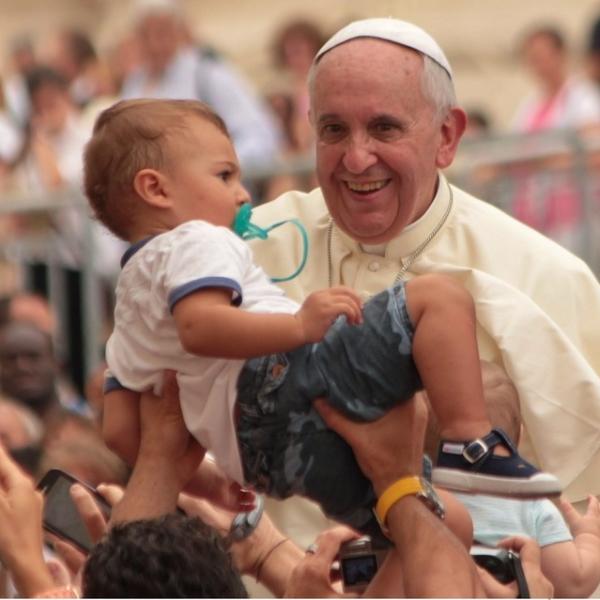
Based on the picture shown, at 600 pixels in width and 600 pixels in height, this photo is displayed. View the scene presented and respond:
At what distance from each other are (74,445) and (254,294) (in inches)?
125

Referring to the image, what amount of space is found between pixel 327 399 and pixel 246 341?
28 centimetres

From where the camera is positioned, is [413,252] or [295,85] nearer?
[413,252]

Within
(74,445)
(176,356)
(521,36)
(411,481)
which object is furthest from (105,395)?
(521,36)

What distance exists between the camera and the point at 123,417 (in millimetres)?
6574

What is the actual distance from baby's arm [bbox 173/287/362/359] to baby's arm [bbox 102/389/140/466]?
62 cm

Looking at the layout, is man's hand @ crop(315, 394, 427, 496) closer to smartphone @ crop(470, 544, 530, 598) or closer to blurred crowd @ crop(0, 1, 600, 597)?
smartphone @ crop(470, 544, 530, 598)

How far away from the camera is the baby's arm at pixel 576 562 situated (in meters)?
6.49

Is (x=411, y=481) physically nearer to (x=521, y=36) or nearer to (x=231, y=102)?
(x=231, y=102)

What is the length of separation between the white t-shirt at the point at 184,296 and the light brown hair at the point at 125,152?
0.12m

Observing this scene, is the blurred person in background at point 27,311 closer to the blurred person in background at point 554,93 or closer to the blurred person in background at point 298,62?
the blurred person in background at point 298,62

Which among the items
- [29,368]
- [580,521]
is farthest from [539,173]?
[580,521]

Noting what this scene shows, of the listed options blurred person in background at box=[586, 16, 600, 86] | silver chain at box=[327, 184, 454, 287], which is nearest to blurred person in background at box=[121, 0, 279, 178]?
blurred person in background at box=[586, 16, 600, 86]

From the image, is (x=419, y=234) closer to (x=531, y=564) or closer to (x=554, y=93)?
(x=531, y=564)

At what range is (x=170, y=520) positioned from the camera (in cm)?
551
